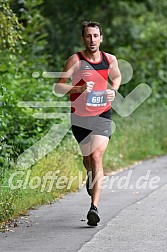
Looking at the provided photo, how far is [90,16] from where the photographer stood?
24.3m

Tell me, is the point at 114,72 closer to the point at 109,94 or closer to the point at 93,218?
the point at 109,94

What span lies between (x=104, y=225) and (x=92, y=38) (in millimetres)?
2109

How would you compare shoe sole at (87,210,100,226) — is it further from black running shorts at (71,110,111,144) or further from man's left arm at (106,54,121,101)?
man's left arm at (106,54,121,101)

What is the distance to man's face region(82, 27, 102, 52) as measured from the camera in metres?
9.01

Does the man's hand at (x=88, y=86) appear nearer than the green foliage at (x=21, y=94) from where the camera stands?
Yes

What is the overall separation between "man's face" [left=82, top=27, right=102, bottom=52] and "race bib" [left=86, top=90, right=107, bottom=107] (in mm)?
494

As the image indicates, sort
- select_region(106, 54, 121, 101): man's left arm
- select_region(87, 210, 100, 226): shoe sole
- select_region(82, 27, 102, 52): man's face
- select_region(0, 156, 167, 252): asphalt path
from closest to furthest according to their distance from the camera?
1. select_region(0, 156, 167, 252): asphalt path
2. select_region(87, 210, 100, 226): shoe sole
3. select_region(82, 27, 102, 52): man's face
4. select_region(106, 54, 121, 101): man's left arm

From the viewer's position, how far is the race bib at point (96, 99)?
352 inches

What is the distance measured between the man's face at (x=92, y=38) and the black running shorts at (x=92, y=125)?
2.49 feet

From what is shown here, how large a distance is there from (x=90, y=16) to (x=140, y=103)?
4291 mm

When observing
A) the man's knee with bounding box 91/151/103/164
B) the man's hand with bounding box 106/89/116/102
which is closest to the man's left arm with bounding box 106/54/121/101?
the man's hand with bounding box 106/89/116/102

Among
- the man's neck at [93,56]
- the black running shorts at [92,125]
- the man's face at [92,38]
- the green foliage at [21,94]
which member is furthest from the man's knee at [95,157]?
the green foliage at [21,94]

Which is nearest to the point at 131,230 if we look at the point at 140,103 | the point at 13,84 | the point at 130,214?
the point at 130,214

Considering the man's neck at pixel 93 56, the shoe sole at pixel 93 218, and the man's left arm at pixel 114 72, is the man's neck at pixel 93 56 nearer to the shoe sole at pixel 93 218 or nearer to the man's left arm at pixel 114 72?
the man's left arm at pixel 114 72
